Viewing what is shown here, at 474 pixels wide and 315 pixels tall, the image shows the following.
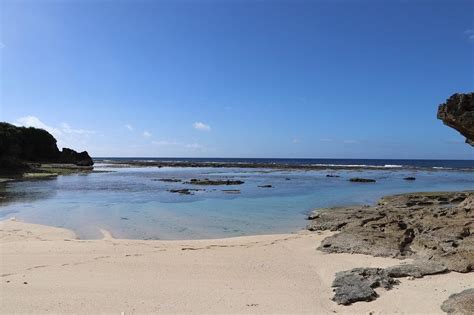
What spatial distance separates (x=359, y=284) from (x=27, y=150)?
76.5m

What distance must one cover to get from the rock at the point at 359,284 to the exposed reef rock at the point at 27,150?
51915 mm

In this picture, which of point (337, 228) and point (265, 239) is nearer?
point (265, 239)

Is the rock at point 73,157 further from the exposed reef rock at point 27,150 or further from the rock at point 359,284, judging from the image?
the rock at point 359,284

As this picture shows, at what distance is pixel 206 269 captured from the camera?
933 centimetres

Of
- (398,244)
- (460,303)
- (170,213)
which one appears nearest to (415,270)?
(460,303)

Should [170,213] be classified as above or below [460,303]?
below

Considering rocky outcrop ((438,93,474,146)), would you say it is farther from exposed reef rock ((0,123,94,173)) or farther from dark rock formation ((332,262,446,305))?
exposed reef rock ((0,123,94,173))

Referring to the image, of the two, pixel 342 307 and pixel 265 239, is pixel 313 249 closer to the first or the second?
pixel 265 239

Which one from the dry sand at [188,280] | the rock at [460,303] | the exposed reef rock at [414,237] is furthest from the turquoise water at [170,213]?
the rock at [460,303]

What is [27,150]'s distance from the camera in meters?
71.6

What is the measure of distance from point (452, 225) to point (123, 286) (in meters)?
9.81

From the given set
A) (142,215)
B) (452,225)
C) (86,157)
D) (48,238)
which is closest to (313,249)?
(452,225)

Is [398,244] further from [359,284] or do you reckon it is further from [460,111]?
[460,111]

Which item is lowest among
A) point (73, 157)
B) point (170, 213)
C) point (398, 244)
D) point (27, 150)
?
point (170, 213)
